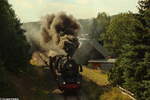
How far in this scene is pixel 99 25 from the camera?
9662 cm

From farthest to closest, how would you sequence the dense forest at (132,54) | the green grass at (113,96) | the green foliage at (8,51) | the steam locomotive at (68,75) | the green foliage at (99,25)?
1. the green foliage at (99,25)
2. the steam locomotive at (68,75)
3. the green grass at (113,96)
4. the green foliage at (8,51)
5. the dense forest at (132,54)

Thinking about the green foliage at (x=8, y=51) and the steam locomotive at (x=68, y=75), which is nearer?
the green foliage at (x=8, y=51)

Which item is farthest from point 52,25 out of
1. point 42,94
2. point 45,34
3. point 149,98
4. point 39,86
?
point 149,98

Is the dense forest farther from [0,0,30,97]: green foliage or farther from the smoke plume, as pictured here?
the smoke plume

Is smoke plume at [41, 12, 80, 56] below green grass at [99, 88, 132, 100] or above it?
above

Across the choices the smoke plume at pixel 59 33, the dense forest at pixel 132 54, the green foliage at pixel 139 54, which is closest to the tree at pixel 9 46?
the dense forest at pixel 132 54

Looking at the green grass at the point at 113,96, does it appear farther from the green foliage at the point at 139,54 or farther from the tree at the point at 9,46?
the tree at the point at 9,46

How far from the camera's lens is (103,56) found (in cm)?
6053

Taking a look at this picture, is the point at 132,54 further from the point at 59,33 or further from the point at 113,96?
the point at 59,33

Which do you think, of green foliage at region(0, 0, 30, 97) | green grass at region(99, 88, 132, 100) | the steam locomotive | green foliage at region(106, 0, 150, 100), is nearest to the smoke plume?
the steam locomotive

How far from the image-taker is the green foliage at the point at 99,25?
9125cm

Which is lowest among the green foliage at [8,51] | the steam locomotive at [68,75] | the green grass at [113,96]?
the green grass at [113,96]

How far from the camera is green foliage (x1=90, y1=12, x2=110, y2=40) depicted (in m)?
91.2

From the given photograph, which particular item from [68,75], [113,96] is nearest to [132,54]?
[113,96]
